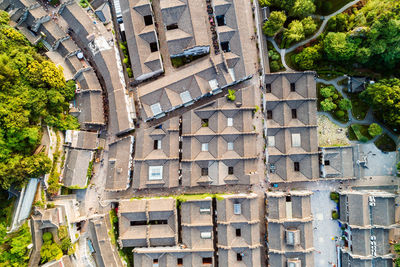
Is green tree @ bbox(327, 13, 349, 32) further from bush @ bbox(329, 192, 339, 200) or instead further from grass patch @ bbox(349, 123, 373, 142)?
bush @ bbox(329, 192, 339, 200)

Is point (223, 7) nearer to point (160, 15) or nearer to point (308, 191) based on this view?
point (160, 15)

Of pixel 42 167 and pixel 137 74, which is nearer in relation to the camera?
pixel 42 167

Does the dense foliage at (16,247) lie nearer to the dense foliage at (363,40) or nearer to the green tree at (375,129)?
the dense foliage at (363,40)

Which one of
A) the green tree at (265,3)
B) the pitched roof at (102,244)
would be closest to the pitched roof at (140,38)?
the green tree at (265,3)

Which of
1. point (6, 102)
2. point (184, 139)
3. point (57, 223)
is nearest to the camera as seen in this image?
point (6, 102)

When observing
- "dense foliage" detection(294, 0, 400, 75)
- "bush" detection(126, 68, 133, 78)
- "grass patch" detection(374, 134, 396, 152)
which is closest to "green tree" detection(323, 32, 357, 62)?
"dense foliage" detection(294, 0, 400, 75)

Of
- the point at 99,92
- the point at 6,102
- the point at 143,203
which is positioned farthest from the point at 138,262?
the point at 6,102

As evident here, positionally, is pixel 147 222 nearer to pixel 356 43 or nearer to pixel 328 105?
pixel 328 105

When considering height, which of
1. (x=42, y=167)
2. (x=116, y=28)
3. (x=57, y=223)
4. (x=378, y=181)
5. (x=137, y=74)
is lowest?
(x=57, y=223)
